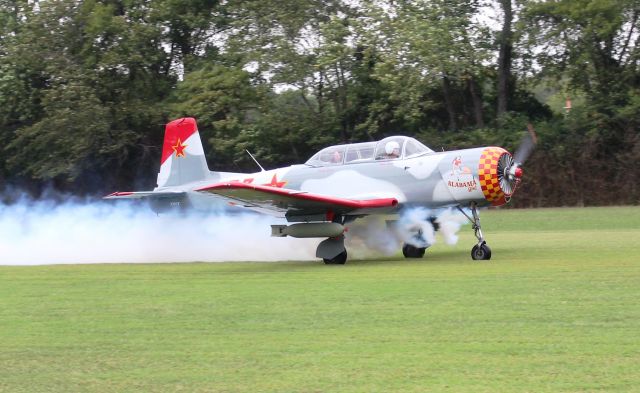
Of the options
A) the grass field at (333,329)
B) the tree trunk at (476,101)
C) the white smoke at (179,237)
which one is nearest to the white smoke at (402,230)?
the white smoke at (179,237)

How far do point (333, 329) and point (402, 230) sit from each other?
8.66 metres

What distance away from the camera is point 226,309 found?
33.6 feet

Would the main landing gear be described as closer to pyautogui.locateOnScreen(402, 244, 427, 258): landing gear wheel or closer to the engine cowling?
the engine cowling

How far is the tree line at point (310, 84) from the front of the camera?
34.1 m

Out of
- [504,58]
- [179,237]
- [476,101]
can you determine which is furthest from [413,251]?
[504,58]

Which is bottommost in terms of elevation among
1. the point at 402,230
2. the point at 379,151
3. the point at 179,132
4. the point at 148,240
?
the point at 148,240

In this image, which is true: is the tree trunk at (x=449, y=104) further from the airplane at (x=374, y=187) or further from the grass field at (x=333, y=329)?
the grass field at (x=333, y=329)

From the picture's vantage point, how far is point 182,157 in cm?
1966

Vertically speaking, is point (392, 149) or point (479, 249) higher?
point (392, 149)

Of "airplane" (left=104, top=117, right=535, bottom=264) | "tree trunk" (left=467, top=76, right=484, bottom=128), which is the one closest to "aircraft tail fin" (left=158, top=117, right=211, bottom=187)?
"airplane" (left=104, top=117, right=535, bottom=264)

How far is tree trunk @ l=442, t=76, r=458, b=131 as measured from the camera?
37188 millimetres

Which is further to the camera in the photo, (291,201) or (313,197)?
(291,201)

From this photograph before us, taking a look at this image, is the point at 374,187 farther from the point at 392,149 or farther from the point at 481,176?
the point at 481,176

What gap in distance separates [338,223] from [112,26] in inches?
974
